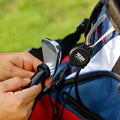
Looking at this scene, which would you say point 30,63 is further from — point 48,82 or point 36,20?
point 36,20

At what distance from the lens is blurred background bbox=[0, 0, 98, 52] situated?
5.62 ft

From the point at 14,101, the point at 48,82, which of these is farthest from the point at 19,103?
the point at 48,82

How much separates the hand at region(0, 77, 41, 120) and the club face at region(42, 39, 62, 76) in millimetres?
87

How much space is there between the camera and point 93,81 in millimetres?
649

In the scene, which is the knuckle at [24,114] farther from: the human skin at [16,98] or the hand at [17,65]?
the hand at [17,65]

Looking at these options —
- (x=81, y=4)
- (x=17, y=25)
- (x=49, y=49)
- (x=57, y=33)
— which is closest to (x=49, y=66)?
(x=49, y=49)

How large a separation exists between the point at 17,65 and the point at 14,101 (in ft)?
0.69

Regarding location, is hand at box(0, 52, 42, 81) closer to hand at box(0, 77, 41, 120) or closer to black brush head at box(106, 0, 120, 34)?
hand at box(0, 77, 41, 120)

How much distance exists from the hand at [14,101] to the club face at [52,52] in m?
0.09

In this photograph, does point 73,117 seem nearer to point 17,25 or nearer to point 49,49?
point 49,49

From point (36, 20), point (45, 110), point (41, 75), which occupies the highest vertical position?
point (36, 20)

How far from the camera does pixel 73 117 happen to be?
689mm

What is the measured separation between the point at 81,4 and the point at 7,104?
1.49m

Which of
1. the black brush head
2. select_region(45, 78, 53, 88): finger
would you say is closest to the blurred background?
select_region(45, 78, 53, 88): finger
